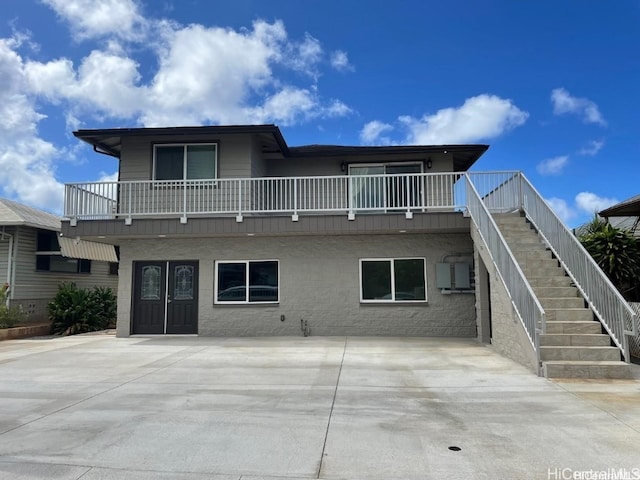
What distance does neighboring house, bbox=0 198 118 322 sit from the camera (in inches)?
608

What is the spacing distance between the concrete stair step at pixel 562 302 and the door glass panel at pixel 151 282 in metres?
10.3

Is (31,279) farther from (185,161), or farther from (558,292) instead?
(558,292)

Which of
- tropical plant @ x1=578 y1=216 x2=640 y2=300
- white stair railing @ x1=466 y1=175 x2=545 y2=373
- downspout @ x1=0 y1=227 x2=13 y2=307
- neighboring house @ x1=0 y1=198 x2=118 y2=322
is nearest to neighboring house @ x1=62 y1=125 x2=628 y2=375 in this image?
white stair railing @ x1=466 y1=175 x2=545 y2=373

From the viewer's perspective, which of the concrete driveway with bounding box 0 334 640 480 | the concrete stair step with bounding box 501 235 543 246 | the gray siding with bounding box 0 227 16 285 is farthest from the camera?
the gray siding with bounding box 0 227 16 285

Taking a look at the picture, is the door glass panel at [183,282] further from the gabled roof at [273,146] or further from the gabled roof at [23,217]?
the gabled roof at [23,217]

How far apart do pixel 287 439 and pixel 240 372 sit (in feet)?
12.0

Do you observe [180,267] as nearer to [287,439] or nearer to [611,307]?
[287,439]

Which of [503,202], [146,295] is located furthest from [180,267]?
[503,202]

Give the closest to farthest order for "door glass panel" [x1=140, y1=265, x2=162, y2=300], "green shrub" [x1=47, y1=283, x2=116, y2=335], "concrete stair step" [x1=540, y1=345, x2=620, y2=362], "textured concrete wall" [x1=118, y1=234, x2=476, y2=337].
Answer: "concrete stair step" [x1=540, y1=345, x2=620, y2=362] < "textured concrete wall" [x1=118, y1=234, x2=476, y2=337] < "door glass panel" [x1=140, y1=265, x2=162, y2=300] < "green shrub" [x1=47, y1=283, x2=116, y2=335]

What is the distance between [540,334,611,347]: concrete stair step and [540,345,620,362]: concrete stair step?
0.75 feet

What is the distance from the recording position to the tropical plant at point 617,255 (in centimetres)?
1141

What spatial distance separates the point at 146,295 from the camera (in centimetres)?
1358

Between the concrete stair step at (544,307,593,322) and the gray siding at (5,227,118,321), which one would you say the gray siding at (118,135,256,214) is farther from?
the concrete stair step at (544,307,593,322)

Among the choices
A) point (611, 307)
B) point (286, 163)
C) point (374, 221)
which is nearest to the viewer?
point (611, 307)
